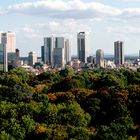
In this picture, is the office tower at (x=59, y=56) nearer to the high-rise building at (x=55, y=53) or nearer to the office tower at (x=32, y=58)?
the high-rise building at (x=55, y=53)

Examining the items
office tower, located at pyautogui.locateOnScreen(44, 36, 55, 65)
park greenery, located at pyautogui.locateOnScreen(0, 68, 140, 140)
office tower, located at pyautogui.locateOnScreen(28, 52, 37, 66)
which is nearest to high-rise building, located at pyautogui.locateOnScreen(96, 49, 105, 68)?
office tower, located at pyautogui.locateOnScreen(44, 36, 55, 65)

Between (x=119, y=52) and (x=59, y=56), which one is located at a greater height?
(x=119, y=52)

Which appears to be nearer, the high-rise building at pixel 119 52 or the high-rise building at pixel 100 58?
the high-rise building at pixel 100 58

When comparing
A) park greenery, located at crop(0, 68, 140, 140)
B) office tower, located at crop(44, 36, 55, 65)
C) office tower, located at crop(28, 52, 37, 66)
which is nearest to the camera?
park greenery, located at crop(0, 68, 140, 140)

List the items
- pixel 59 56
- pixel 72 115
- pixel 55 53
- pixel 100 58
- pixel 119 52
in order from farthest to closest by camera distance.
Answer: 1. pixel 119 52
2. pixel 55 53
3. pixel 59 56
4. pixel 100 58
5. pixel 72 115

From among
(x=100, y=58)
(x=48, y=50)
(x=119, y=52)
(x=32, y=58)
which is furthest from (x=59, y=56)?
(x=119, y=52)

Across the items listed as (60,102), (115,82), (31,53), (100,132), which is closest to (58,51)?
(31,53)

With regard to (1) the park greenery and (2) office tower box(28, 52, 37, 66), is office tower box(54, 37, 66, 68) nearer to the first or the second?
(2) office tower box(28, 52, 37, 66)

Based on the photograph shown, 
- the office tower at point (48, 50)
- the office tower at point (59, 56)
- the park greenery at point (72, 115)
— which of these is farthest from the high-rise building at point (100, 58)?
the park greenery at point (72, 115)

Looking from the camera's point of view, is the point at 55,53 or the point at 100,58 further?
the point at 55,53

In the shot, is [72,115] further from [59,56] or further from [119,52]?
[119,52]

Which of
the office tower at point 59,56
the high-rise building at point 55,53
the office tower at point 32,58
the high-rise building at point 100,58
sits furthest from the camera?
the office tower at point 32,58

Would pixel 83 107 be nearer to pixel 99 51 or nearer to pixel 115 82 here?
pixel 115 82
